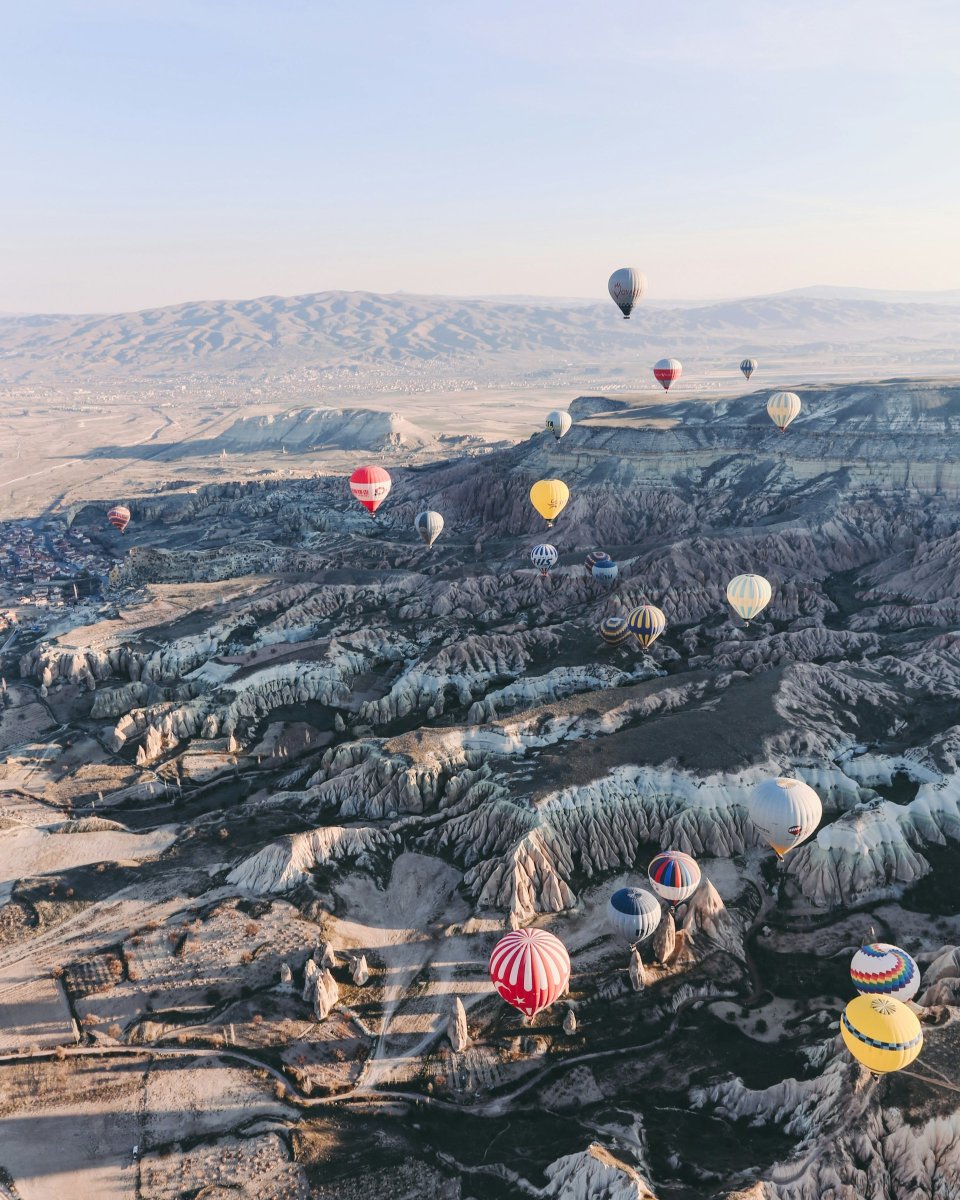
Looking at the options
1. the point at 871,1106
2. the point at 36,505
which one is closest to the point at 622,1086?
the point at 871,1106

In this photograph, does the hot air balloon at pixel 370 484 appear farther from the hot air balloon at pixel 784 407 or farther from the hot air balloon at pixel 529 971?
the hot air balloon at pixel 529 971

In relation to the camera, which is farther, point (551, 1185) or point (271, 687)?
point (271, 687)

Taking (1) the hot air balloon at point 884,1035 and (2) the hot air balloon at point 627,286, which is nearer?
(1) the hot air balloon at point 884,1035

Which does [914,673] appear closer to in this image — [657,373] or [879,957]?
[879,957]

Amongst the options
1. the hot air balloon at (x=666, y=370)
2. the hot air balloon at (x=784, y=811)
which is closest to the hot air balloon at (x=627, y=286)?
the hot air balloon at (x=666, y=370)

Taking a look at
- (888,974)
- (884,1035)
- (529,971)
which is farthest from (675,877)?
(884,1035)

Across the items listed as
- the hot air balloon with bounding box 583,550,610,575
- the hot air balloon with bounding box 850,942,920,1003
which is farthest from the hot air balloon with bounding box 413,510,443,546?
the hot air balloon with bounding box 850,942,920,1003
